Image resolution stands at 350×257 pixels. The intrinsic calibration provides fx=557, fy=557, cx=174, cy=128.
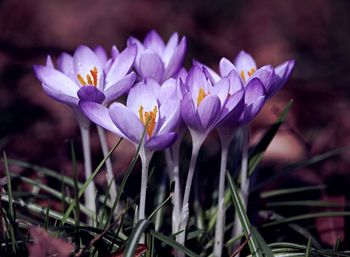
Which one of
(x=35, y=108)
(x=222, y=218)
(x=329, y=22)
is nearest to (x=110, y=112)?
(x=222, y=218)

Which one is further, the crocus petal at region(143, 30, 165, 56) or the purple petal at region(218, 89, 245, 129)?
the crocus petal at region(143, 30, 165, 56)

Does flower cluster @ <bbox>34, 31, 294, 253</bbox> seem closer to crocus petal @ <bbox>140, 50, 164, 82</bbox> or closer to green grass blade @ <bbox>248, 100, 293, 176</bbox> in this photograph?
crocus petal @ <bbox>140, 50, 164, 82</bbox>

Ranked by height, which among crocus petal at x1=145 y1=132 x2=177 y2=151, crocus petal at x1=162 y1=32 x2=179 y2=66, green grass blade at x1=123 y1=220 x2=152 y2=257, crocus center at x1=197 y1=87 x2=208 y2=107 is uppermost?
crocus petal at x1=162 y1=32 x2=179 y2=66

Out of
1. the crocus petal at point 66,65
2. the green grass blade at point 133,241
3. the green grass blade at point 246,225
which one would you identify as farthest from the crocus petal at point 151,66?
the green grass blade at point 133,241

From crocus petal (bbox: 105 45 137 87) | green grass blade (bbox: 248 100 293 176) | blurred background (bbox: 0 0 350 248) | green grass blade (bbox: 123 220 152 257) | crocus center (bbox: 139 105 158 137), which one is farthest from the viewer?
blurred background (bbox: 0 0 350 248)

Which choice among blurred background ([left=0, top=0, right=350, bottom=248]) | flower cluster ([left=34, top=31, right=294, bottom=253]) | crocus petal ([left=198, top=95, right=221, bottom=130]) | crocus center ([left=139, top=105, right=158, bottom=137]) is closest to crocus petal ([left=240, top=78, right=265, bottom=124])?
flower cluster ([left=34, top=31, right=294, bottom=253])

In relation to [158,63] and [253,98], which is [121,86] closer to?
[158,63]
